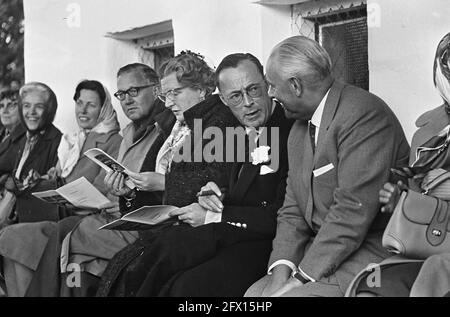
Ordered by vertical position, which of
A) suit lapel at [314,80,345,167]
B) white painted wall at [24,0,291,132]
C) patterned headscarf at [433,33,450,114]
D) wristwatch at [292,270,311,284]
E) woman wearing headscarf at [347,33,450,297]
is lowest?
wristwatch at [292,270,311,284]

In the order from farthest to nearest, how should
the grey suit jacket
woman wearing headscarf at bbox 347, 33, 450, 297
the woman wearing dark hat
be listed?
1. the woman wearing dark hat
2. the grey suit jacket
3. woman wearing headscarf at bbox 347, 33, 450, 297

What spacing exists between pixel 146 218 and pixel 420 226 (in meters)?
1.49

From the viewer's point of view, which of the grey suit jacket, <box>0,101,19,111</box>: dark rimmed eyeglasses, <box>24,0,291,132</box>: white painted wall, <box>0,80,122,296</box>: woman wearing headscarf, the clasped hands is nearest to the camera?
the grey suit jacket

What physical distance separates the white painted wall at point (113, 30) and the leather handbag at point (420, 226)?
2.20 meters

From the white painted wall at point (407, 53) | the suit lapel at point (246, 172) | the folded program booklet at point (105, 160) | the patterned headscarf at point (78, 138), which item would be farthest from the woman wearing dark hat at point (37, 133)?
the white painted wall at point (407, 53)

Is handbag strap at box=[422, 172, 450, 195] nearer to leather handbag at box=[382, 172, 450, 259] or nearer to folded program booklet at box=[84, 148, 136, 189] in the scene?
leather handbag at box=[382, 172, 450, 259]

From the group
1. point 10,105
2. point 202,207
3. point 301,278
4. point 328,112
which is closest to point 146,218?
point 202,207

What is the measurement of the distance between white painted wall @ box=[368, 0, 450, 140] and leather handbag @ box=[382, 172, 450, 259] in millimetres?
1155

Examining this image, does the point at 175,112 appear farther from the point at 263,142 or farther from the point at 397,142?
the point at 397,142

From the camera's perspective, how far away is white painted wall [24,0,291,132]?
5512 millimetres

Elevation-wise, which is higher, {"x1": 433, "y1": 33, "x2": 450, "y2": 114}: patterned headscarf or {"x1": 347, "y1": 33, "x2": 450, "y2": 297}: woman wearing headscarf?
{"x1": 433, "y1": 33, "x2": 450, "y2": 114}: patterned headscarf

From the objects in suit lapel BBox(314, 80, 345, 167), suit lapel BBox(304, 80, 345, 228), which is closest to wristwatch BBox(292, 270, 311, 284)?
suit lapel BBox(304, 80, 345, 228)

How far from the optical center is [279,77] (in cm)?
397
